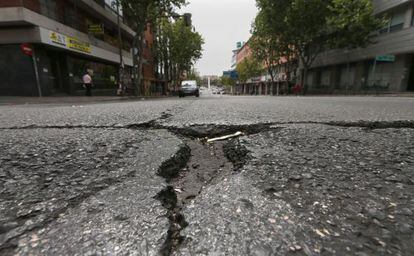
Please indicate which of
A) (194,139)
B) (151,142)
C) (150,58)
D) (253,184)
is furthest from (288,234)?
(150,58)

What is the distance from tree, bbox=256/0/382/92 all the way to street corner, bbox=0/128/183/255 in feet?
63.7

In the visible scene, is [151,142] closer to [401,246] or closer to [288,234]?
[288,234]

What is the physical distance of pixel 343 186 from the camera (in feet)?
2.82

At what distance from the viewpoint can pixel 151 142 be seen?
5.22 feet

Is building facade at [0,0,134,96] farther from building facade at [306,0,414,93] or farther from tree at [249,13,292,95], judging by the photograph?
building facade at [306,0,414,93]

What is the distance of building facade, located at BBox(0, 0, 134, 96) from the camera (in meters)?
11.5

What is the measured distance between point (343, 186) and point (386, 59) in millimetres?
17974

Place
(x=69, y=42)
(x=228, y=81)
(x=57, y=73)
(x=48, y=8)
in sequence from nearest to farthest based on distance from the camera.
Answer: (x=48, y=8) < (x=69, y=42) < (x=57, y=73) < (x=228, y=81)

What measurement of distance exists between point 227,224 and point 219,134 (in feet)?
4.53

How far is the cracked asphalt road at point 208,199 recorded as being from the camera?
566 millimetres

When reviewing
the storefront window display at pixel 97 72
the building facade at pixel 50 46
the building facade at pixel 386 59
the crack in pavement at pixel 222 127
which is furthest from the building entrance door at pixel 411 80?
the storefront window display at pixel 97 72

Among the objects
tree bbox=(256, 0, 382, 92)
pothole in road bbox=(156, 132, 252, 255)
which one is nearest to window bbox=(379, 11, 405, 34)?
tree bbox=(256, 0, 382, 92)

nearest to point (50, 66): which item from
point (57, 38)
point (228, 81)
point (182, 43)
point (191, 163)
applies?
point (57, 38)

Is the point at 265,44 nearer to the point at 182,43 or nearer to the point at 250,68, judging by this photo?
the point at 182,43
